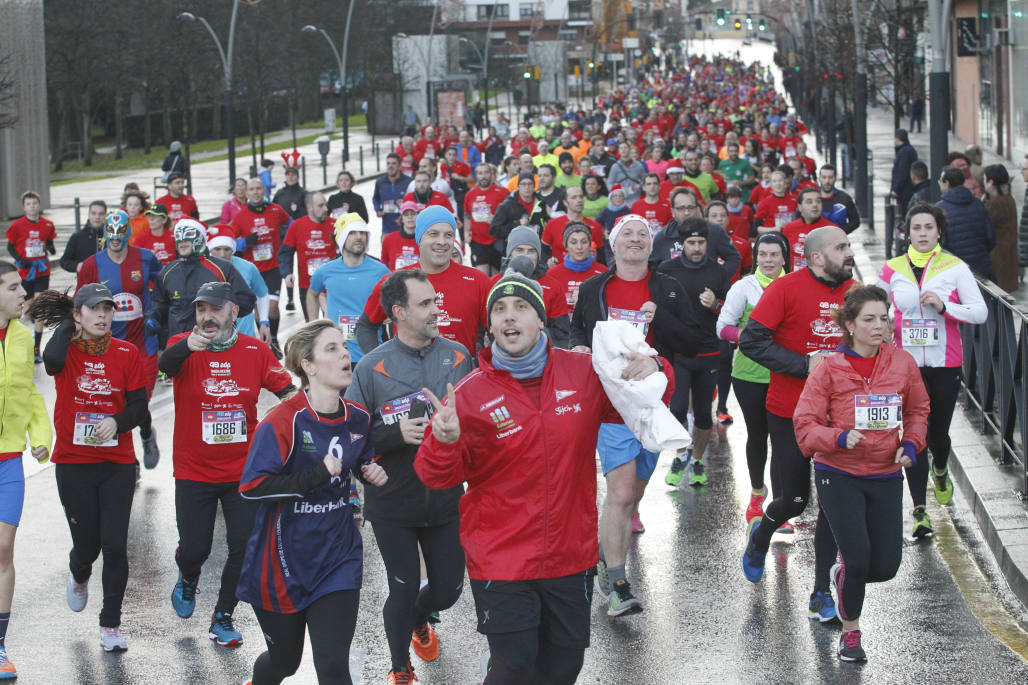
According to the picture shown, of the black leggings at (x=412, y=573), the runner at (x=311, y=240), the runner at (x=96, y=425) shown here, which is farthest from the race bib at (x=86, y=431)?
the runner at (x=311, y=240)

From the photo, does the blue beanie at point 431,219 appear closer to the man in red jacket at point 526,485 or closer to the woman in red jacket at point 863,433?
the woman in red jacket at point 863,433

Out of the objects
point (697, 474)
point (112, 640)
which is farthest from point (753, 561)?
point (112, 640)

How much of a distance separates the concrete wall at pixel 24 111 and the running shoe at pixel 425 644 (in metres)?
31.9

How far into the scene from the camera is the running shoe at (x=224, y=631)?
719cm

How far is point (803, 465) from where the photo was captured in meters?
7.55

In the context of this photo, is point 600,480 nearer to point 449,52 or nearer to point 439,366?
point 439,366

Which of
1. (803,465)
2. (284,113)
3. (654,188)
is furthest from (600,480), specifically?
(284,113)

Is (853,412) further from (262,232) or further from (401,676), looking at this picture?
(262,232)

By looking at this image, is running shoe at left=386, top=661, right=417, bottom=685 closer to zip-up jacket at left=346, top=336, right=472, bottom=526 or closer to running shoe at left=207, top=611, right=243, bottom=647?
zip-up jacket at left=346, top=336, right=472, bottom=526

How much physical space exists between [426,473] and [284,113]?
91.1 m

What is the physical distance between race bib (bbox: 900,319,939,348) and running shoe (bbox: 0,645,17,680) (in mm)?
5081

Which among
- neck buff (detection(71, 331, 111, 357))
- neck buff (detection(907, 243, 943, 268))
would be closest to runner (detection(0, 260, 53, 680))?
neck buff (detection(71, 331, 111, 357))

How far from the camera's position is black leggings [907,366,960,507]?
8.42 m

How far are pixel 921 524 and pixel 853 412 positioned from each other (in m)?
2.50
